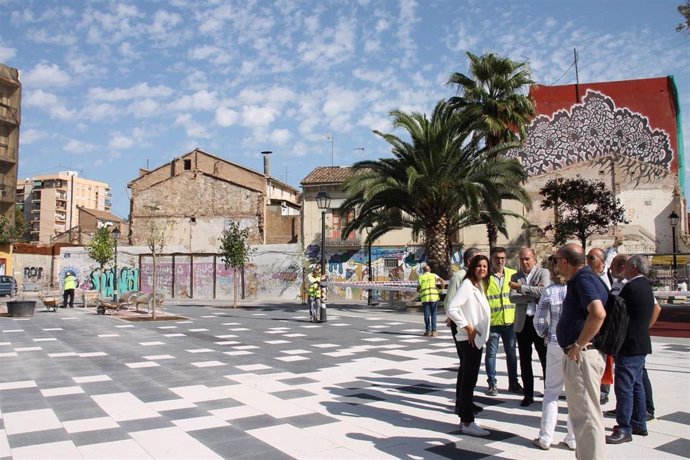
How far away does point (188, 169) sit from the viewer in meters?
41.4

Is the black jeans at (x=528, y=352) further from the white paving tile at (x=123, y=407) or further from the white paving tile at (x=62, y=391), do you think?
the white paving tile at (x=62, y=391)

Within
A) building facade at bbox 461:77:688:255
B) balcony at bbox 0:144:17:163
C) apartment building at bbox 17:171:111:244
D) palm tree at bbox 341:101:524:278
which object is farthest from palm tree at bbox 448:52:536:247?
apartment building at bbox 17:171:111:244

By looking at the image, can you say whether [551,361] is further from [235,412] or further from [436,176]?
[436,176]

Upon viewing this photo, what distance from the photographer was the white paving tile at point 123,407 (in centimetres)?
595

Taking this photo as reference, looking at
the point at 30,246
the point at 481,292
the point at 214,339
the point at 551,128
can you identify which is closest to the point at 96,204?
the point at 30,246

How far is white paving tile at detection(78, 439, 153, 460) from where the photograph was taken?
4.65 metres

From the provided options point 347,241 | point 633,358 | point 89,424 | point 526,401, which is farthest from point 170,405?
point 347,241

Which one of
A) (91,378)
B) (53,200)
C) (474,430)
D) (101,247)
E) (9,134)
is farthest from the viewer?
(53,200)

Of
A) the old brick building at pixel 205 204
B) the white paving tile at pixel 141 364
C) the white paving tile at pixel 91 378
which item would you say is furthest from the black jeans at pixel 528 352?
the old brick building at pixel 205 204

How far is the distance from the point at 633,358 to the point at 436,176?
50.0 ft

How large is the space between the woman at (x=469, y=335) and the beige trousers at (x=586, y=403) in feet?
3.53

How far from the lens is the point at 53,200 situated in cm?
10088

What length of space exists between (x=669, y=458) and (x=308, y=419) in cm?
320

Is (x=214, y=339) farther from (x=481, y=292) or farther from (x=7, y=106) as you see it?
(x=7, y=106)
